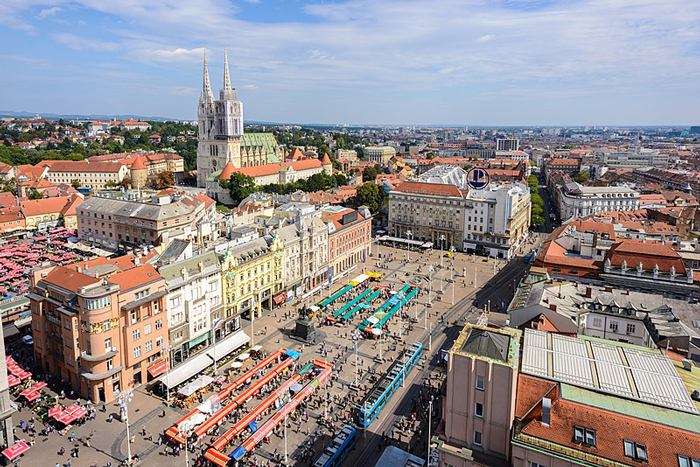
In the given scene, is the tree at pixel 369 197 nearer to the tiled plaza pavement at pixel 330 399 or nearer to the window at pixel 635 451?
the tiled plaza pavement at pixel 330 399

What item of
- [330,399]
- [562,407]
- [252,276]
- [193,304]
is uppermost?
[562,407]

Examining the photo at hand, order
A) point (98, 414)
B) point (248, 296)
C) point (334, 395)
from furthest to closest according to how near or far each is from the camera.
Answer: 1. point (248, 296)
2. point (334, 395)
3. point (98, 414)

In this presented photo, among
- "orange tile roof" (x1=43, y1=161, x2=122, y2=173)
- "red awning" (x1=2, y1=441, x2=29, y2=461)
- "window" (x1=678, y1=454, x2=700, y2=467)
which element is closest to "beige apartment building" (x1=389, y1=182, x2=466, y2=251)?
"red awning" (x1=2, y1=441, x2=29, y2=461)

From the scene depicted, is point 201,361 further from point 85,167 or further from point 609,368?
point 85,167

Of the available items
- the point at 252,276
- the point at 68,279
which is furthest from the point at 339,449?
the point at 68,279

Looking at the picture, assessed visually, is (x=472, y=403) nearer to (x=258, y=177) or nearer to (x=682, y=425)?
(x=682, y=425)

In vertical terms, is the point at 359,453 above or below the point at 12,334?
below

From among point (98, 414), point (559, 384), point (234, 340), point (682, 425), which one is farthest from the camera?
point (234, 340)

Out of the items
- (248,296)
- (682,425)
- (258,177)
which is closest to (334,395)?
(248,296)
